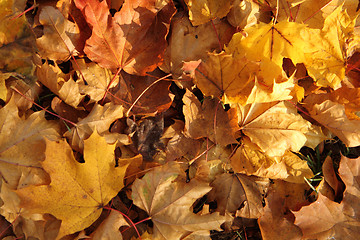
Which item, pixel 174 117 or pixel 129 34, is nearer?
pixel 129 34

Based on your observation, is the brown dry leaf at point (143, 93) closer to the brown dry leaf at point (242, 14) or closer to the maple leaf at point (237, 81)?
the maple leaf at point (237, 81)

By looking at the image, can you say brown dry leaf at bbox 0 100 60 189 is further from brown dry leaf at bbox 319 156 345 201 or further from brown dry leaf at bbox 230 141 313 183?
brown dry leaf at bbox 319 156 345 201

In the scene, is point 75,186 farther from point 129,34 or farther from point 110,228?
point 129,34

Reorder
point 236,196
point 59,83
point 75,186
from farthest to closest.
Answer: point 236,196 < point 59,83 < point 75,186

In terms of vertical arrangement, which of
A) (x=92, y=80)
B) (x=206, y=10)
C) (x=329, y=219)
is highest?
(x=206, y=10)

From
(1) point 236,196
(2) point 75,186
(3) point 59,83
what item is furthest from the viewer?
(1) point 236,196

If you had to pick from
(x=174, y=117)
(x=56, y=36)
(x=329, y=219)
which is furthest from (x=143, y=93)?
(x=329, y=219)

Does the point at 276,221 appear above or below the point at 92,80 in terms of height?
below

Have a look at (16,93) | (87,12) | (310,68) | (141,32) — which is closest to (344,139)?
(310,68)
